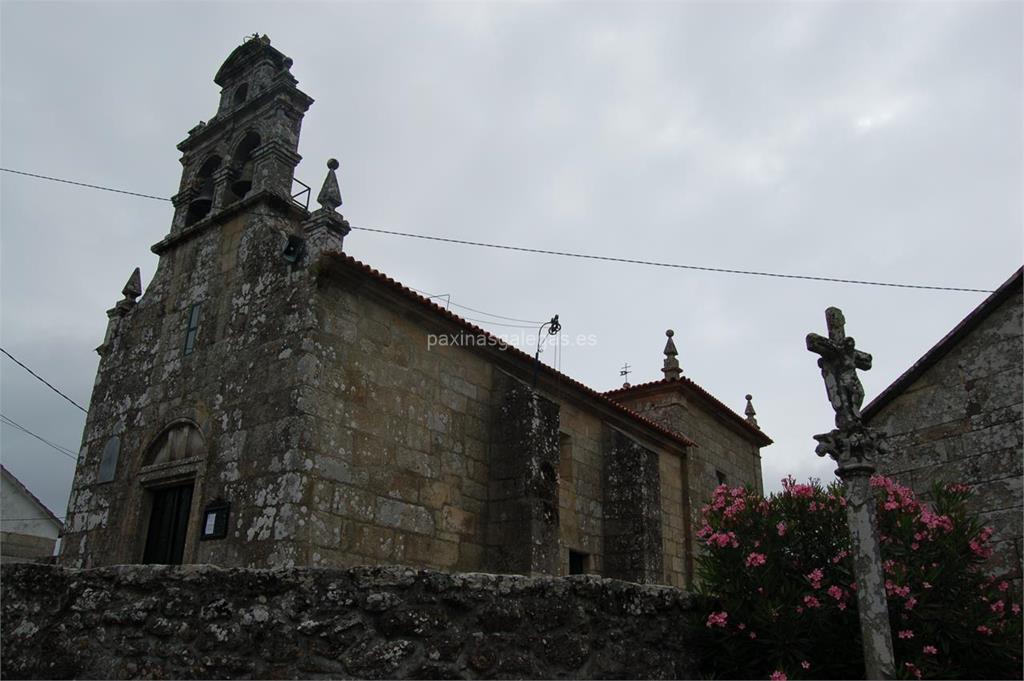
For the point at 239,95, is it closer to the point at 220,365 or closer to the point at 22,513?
the point at 220,365

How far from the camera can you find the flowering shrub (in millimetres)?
5059

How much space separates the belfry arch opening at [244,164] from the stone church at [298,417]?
40 mm

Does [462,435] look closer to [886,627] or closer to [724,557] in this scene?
[724,557]

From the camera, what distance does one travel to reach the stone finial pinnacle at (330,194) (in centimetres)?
982

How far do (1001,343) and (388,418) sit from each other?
23.0 ft

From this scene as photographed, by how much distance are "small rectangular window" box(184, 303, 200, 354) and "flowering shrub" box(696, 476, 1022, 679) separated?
7952 mm

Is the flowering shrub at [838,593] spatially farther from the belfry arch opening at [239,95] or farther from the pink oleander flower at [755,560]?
the belfry arch opening at [239,95]

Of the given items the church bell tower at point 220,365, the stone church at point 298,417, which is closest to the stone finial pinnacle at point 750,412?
the stone church at point 298,417

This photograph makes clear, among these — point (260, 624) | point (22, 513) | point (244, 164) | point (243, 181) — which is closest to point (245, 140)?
point (244, 164)

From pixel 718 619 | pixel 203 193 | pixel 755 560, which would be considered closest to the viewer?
pixel 718 619

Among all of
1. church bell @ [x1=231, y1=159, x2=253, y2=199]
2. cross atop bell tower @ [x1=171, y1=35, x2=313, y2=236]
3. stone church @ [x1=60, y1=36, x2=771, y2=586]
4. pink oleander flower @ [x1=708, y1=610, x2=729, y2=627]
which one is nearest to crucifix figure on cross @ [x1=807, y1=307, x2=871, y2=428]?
pink oleander flower @ [x1=708, y1=610, x2=729, y2=627]

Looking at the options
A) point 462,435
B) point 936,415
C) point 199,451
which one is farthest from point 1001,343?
point 199,451

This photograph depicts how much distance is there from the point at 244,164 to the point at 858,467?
10.5 metres

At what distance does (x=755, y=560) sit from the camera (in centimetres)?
554
